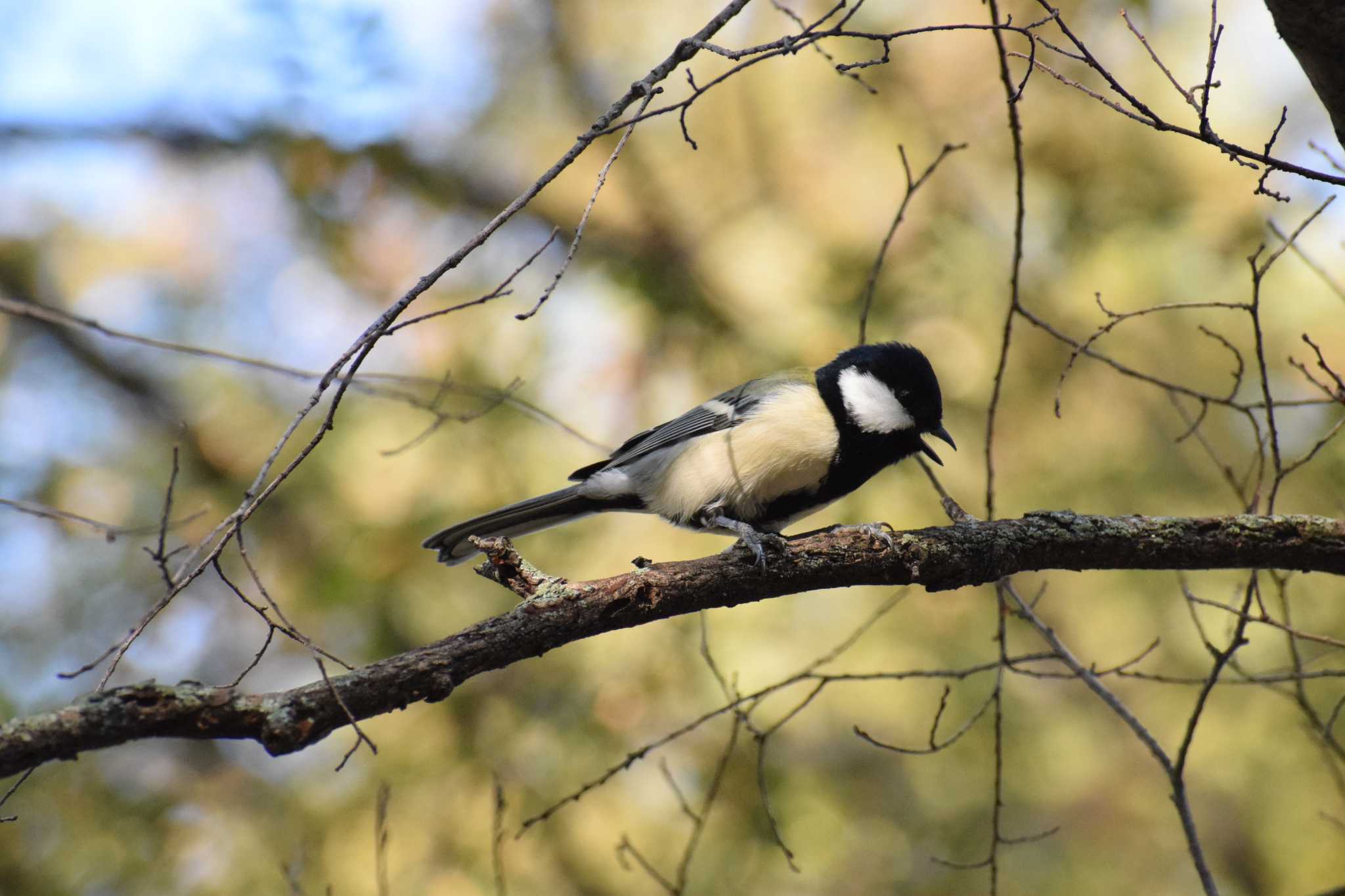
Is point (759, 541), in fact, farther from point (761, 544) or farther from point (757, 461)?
point (757, 461)

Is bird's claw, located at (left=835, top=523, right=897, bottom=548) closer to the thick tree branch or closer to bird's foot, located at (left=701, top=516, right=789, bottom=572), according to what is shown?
the thick tree branch

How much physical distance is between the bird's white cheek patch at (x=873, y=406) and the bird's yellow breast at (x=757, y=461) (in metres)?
0.11

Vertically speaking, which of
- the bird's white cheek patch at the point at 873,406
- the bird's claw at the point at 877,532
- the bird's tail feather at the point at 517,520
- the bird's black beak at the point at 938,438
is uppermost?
the bird's tail feather at the point at 517,520

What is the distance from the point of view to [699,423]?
443cm

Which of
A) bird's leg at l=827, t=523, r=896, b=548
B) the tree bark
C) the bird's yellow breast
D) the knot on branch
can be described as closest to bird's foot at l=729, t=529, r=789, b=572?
bird's leg at l=827, t=523, r=896, b=548

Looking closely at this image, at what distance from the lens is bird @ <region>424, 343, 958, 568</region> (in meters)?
3.96

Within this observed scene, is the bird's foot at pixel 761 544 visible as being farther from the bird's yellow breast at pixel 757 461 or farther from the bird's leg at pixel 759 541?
the bird's yellow breast at pixel 757 461

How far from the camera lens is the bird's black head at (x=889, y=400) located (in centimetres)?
404

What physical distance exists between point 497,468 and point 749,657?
1.82 metres

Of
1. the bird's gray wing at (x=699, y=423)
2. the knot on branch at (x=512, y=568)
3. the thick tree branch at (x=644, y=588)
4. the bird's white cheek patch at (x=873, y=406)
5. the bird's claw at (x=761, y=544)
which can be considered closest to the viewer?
the thick tree branch at (x=644, y=588)

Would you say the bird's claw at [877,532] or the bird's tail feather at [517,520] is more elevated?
the bird's tail feather at [517,520]

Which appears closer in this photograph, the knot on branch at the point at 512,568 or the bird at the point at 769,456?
the knot on branch at the point at 512,568

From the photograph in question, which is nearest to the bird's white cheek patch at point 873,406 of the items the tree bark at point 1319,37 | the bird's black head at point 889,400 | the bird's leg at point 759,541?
the bird's black head at point 889,400

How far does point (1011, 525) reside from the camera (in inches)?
120
